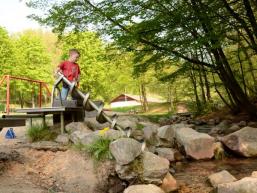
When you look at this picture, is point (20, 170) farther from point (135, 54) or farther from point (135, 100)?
point (135, 100)

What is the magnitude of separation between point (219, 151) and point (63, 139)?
13.4 ft

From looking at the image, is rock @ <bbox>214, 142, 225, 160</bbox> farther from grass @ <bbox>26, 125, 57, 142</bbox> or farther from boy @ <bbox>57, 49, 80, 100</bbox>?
grass @ <bbox>26, 125, 57, 142</bbox>

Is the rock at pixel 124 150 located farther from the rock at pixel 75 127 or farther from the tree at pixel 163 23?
the tree at pixel 163 23

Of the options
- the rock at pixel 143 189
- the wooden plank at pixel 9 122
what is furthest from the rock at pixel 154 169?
the wooden plank at pixel 9 122

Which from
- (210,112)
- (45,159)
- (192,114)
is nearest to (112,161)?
(45,159)

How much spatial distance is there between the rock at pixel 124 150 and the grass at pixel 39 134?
2.58 m

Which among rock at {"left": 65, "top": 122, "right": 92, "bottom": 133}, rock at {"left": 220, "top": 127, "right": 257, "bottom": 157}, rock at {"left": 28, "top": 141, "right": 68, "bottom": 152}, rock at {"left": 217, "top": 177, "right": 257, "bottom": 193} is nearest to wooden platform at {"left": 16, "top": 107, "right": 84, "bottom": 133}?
rock at {"left": 65, "top": 122, "right": 92, "bottom": 133}

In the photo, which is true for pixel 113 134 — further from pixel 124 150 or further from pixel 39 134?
pixel 39 134

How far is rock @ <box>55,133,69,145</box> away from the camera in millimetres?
8284

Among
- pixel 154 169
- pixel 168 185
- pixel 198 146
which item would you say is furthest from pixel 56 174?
pixel 198 146

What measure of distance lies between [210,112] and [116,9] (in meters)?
11.7

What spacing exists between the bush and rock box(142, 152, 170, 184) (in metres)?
0.65

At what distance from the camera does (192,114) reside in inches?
976

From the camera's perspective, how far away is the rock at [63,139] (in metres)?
8.28
